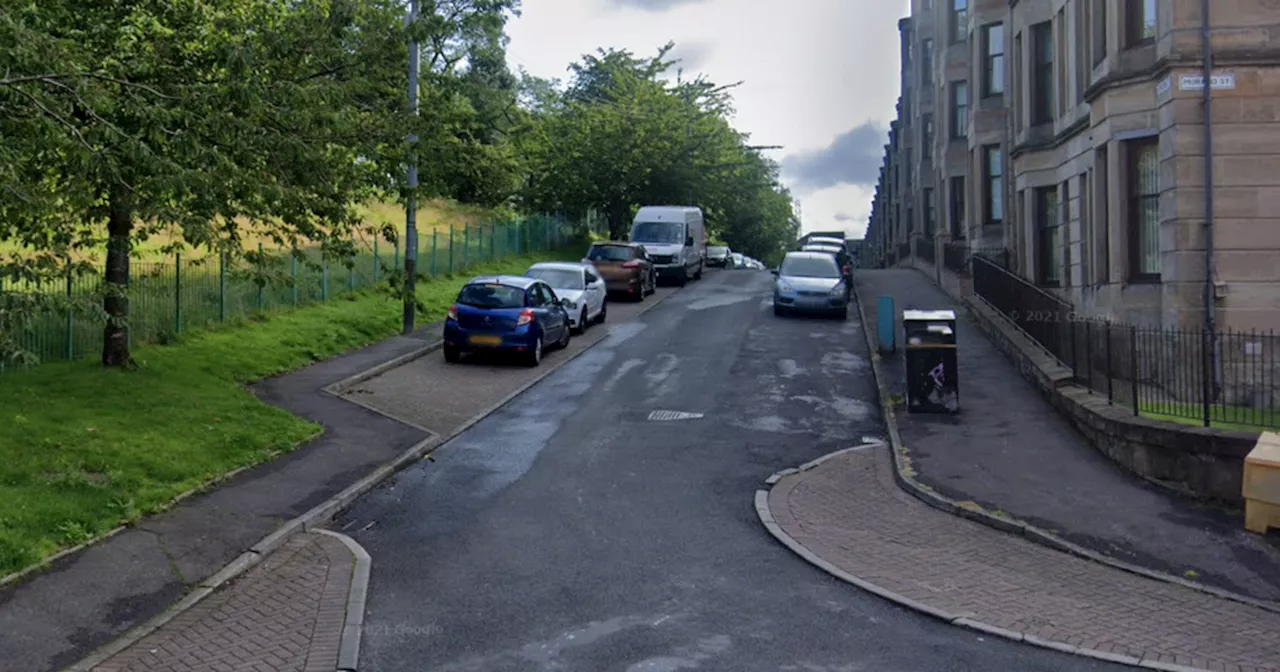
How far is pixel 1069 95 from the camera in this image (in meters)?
20.9

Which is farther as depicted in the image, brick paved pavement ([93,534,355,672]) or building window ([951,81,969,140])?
building window ([951,81,969,140])

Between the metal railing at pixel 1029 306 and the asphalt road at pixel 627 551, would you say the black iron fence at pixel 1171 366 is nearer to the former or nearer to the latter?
the metal railing at pixel 1029 306

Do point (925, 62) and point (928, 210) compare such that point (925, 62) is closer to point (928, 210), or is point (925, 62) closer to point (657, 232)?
point (928, 210)

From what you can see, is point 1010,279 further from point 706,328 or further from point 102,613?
point 102,613

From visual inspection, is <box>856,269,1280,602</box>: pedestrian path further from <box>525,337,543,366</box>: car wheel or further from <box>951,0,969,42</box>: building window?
<box>951,0,969,42</box>: building window

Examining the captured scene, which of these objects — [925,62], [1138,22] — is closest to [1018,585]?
[1138,22]

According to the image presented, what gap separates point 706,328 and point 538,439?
11893 millimetres

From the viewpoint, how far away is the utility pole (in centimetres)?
1459

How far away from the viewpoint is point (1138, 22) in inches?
674

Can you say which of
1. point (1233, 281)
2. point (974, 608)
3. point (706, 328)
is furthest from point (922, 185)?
point (974, 608)

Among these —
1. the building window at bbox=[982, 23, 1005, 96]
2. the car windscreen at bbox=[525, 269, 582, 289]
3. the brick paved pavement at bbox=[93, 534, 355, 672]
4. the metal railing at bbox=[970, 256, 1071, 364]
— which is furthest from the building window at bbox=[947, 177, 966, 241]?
the brick paved pavement at bbox=[93, 534, 355, 672]

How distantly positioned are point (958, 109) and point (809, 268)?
12164 millimetres

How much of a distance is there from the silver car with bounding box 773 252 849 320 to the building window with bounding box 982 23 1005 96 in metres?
6.91

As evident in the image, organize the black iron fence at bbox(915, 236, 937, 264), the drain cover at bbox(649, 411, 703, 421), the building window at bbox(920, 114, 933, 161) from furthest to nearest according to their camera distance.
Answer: the building window at bbox(920, 114, 933, 161)
the black iron fence at bbox(915, 236, 937, 264)
the drain cover at bbox(649, 411, 703, 421)
